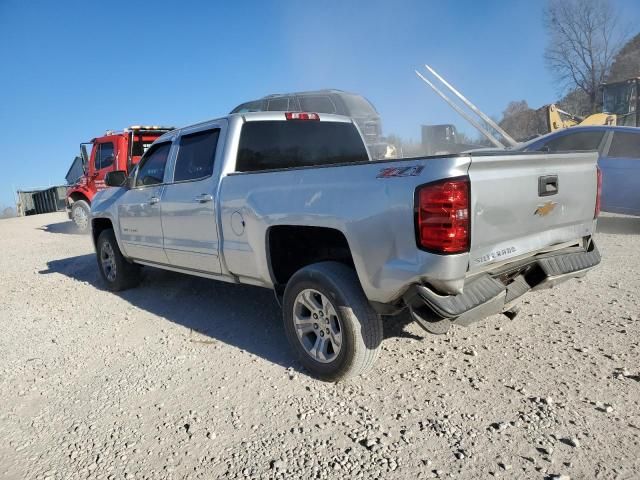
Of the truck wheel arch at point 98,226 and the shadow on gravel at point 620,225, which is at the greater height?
the truck wheel arch at point 98,226

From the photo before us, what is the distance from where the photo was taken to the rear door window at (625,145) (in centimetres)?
688

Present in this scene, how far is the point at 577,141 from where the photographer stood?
753 cm

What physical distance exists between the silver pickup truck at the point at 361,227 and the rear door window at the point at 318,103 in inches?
295

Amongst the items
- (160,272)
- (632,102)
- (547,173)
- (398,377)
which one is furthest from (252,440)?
(632,102)

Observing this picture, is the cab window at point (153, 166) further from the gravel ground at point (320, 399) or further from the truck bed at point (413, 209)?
the truck bed at point (413, 209)

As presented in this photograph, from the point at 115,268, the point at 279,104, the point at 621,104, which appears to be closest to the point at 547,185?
the point at 115,268

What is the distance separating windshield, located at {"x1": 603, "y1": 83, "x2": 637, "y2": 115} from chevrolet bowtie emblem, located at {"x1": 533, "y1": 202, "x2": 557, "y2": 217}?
59.8 feet

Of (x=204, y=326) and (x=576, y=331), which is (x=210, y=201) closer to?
(x=204, y=326)

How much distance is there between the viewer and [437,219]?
2332mm

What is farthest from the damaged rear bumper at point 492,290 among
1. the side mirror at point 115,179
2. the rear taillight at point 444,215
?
the side mirror at point 115,179

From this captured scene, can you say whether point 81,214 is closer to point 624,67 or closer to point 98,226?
point 98,226

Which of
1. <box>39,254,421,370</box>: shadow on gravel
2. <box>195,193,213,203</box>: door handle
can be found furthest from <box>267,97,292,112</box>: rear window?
<box>195,193,213,203</box>: door handle

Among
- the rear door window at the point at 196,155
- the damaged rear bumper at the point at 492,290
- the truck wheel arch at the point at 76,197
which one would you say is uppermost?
the rear door window at the point at 196,155

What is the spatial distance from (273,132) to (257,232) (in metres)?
1.18
